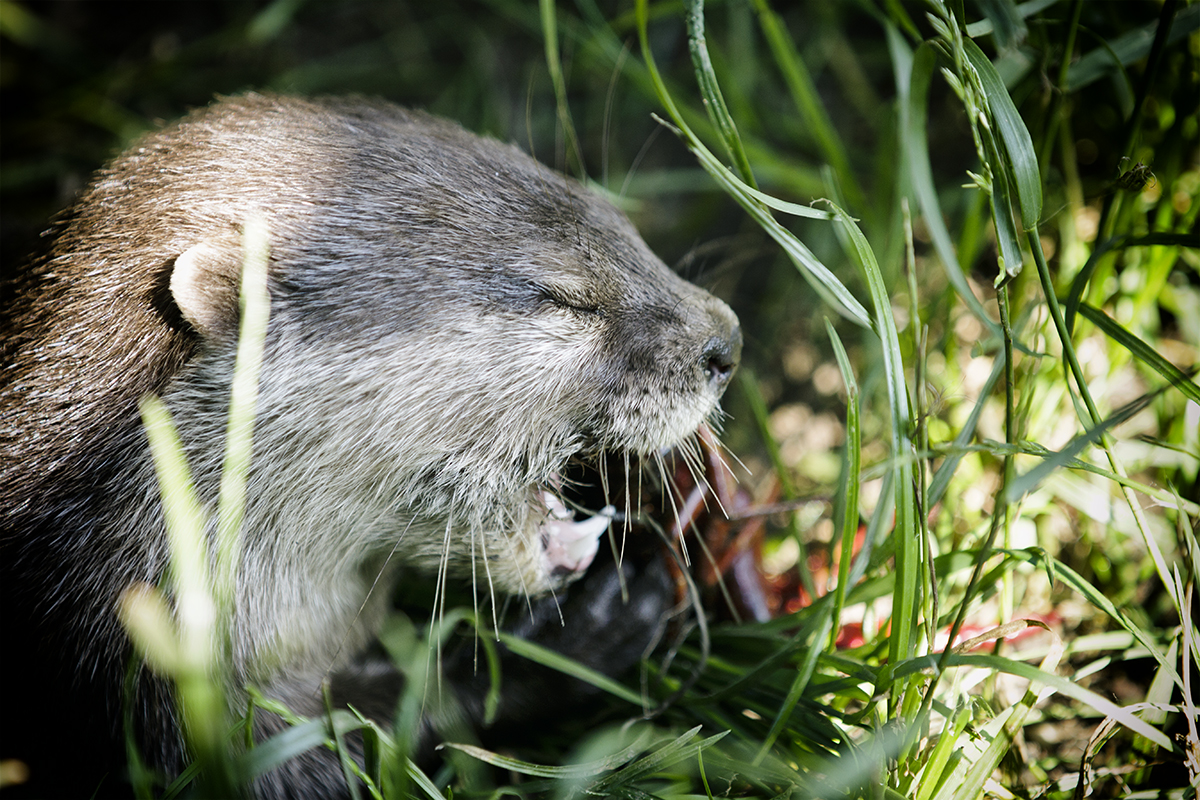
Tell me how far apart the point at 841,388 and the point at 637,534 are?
0.91 metres

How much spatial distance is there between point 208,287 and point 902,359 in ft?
4.19

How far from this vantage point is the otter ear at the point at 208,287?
3.91 ft

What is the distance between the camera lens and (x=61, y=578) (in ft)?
4.27

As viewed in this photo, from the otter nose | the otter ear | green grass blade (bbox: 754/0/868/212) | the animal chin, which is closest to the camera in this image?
the otter ear

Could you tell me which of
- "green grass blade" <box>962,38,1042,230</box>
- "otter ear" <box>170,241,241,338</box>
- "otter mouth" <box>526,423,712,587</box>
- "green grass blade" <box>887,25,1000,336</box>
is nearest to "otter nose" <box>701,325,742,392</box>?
"otter mouth" <box>526,423,712,587</box>

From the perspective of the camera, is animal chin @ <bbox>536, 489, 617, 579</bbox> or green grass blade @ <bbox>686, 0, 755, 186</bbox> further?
animal chin @ <bbox>536, 489, 617, 579</bbox>

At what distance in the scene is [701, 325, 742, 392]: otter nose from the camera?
1.41m

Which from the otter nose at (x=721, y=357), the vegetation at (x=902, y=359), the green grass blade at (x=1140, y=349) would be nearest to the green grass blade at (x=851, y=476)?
the vegetation at (x=902, y=359)

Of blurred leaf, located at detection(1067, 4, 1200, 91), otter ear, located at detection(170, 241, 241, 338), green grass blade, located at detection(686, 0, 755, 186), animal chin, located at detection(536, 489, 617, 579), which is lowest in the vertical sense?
animal chin, located at detection(536, 489, 617, 579)

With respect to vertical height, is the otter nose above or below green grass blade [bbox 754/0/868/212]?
below

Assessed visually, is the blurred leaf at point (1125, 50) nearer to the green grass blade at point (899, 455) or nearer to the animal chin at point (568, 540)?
the green grass blade at point (899, 455)

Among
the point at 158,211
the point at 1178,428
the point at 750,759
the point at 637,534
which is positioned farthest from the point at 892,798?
the point at 158,211

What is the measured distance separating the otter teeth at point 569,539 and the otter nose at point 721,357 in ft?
1.07

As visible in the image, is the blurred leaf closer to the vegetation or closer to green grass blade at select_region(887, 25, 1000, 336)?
the vegetation
